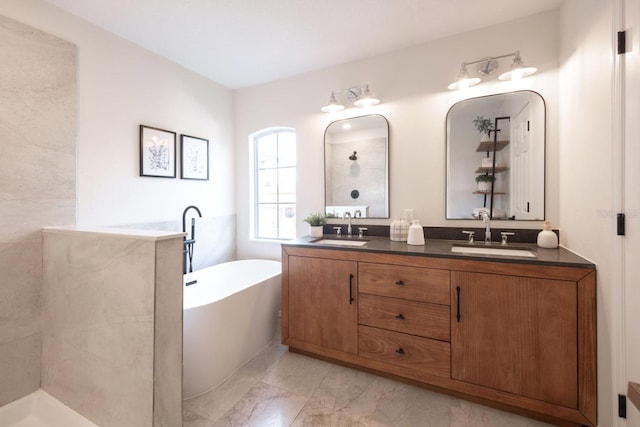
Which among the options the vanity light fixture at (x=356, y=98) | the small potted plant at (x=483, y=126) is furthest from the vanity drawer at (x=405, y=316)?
the vanity light fixture at (x=356, y=98)

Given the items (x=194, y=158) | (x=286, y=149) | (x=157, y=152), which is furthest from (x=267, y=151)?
(x=157, y=152)

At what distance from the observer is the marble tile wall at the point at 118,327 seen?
1.16 m

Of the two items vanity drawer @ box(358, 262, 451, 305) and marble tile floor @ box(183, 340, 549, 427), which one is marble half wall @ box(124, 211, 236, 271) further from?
vanity drawer @ box(358, 262, 451, 305)

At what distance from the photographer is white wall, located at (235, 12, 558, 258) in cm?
197

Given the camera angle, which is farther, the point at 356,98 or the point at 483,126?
the point at 356,98

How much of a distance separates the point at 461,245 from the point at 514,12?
176 cm

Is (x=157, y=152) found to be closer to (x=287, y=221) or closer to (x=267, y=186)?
(x=267, y=186)

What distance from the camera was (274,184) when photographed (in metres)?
3.23

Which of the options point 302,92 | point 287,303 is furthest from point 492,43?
point 287,303

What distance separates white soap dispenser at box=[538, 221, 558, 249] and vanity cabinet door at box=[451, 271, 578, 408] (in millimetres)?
526

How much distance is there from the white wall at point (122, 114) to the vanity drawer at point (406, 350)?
213 centimetres

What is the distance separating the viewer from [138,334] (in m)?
1.19

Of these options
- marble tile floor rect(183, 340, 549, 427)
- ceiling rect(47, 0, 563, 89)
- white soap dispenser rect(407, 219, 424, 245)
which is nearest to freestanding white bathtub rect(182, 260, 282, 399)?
marble tile floor rect(183, 340, 549, 427)

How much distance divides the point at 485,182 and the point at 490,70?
85 cm
